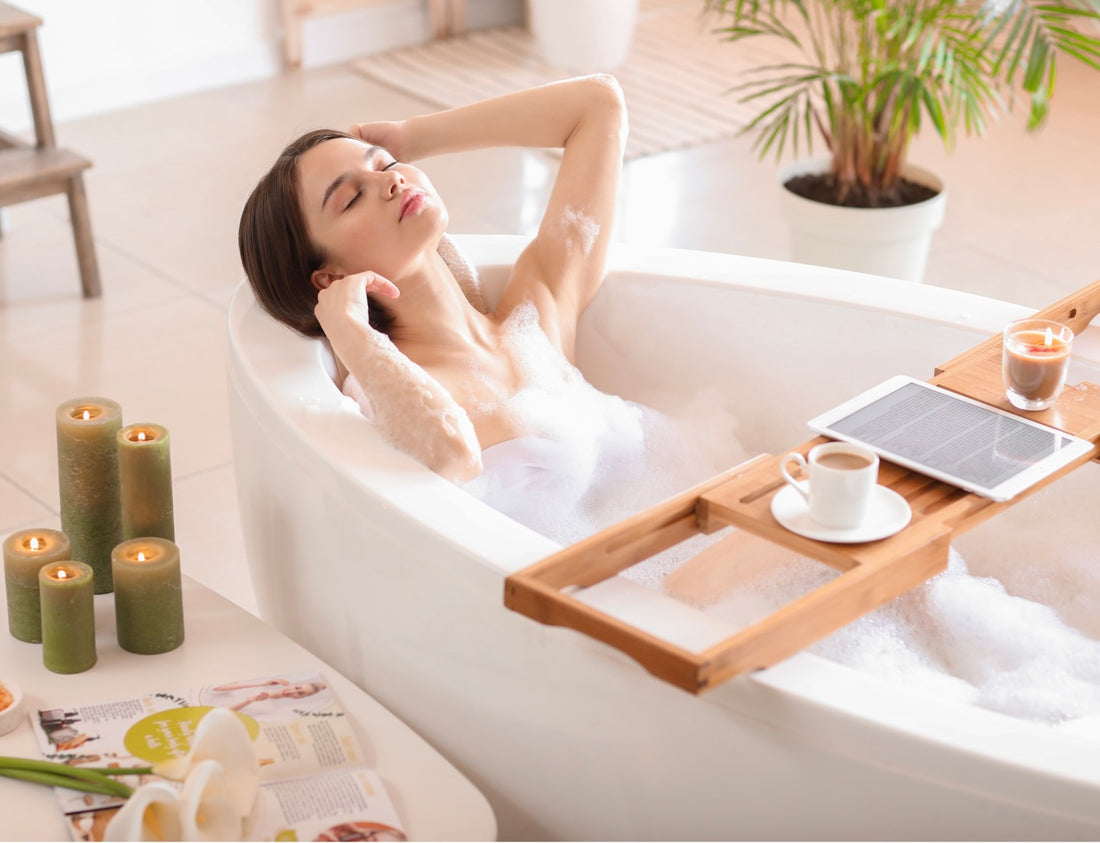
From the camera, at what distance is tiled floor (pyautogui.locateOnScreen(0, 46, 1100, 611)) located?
2898 millimetres

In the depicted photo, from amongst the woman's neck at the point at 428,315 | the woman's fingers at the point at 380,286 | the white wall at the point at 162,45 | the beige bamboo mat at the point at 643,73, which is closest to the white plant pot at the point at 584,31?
the beige bamboo mat at the point at 643,73

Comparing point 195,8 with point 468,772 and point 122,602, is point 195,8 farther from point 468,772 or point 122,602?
point 468,772

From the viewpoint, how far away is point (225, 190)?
13.4 ft

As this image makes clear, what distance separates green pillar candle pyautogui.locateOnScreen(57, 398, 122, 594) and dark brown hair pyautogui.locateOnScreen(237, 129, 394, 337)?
0.87 feet

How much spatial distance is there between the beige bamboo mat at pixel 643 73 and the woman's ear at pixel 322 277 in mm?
2498

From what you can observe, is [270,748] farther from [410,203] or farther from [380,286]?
[410,203]

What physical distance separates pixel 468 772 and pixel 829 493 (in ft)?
1.80

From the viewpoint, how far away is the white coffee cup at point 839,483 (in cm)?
149

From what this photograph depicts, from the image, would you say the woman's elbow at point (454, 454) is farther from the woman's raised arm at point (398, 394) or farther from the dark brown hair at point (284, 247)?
the dark brown hair at point (284, 247)

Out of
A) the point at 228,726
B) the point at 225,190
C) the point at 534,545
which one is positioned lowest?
the point at 225,190

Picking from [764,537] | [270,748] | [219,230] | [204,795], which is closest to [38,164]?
[219,230]

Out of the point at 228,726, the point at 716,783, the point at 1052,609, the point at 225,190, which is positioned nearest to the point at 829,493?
the point at 716,783

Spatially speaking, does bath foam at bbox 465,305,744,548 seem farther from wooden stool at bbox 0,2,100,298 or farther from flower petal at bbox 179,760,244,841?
wooden stool at bbox 0,2,100,298

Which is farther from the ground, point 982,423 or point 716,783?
point 982,423
